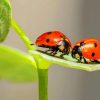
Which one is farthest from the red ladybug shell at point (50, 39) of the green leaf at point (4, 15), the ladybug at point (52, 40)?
the green leaf at point (4, 15)

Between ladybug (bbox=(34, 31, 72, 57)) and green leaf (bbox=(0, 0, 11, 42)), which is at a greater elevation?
green leaf (bbox=(0, 0, 11, 42))

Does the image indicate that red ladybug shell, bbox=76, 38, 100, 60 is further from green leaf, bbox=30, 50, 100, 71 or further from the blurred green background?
the blurred green background

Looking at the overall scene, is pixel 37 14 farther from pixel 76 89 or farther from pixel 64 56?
pixel 64 56

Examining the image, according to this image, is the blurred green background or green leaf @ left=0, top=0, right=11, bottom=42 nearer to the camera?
green leaf @ left=0, top=0, right=11, bottom=42

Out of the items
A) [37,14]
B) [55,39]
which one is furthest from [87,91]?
[55,39]

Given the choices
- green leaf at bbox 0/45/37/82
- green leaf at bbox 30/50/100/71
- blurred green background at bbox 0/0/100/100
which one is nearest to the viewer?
green leaf at bbox 30/50/100/71

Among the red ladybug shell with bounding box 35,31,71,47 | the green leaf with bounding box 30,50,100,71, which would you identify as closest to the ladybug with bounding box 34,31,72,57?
the red ladybug shell with bounding box 35,31,71,47

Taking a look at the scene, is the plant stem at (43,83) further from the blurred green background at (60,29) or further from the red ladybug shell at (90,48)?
the blurred green background at (60,29)
